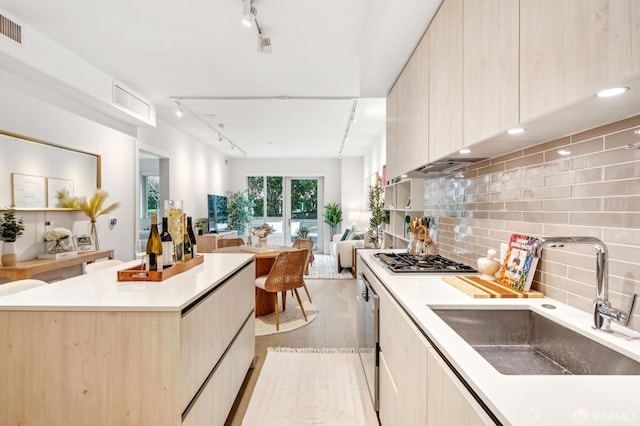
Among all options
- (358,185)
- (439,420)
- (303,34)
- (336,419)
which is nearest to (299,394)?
(336,419)

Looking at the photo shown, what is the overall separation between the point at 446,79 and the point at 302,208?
7984mm

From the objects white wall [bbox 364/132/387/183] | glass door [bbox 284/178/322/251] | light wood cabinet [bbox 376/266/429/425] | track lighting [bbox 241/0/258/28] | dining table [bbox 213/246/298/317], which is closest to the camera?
light wood cabinet [bbox 376/266/429/425]

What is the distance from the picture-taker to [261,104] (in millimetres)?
4633

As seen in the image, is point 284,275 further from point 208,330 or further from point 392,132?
point 208,330

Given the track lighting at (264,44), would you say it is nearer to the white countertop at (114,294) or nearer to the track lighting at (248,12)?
the track lighting at (248,12)

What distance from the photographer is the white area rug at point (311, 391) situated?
205 centimetres

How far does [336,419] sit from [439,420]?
1332 millimetres

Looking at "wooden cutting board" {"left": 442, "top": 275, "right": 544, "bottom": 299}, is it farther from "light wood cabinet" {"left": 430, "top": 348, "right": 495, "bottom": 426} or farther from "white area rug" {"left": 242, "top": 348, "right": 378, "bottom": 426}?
"white area rug" {"left": 242, "top": 348, "right": 378, "bottom": 426}

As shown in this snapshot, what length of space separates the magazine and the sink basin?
0.19 m

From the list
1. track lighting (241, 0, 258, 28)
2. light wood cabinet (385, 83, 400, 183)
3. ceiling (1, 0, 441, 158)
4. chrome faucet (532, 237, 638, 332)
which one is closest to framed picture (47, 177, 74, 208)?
ceiling (1, 0, 441, 158)

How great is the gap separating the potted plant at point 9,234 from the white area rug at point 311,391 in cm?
231

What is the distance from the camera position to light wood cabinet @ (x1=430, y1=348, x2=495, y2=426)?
729 millimetres

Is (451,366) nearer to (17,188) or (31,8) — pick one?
(31,8)

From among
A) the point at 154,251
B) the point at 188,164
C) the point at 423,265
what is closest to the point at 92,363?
the point at 154,251
